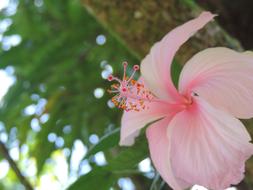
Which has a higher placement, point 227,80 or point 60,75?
point 227,80

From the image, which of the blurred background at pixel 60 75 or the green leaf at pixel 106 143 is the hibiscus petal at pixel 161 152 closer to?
the green leaf at pixel 106 143

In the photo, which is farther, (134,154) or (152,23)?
(152,23)

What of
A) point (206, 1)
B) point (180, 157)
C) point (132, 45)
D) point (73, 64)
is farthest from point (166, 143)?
point (73, 64)

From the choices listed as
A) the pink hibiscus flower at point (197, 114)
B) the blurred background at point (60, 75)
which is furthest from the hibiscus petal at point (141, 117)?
the blurred background at point (60, 75)

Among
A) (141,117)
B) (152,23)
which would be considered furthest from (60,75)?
(141,117)

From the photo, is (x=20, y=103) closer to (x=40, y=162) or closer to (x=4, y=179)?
(x=40, y=162)

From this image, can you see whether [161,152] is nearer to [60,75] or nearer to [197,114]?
[197,114]

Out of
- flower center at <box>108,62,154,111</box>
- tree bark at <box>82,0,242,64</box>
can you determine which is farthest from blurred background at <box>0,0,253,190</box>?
flower center at <box>108,62,154,111</box>
